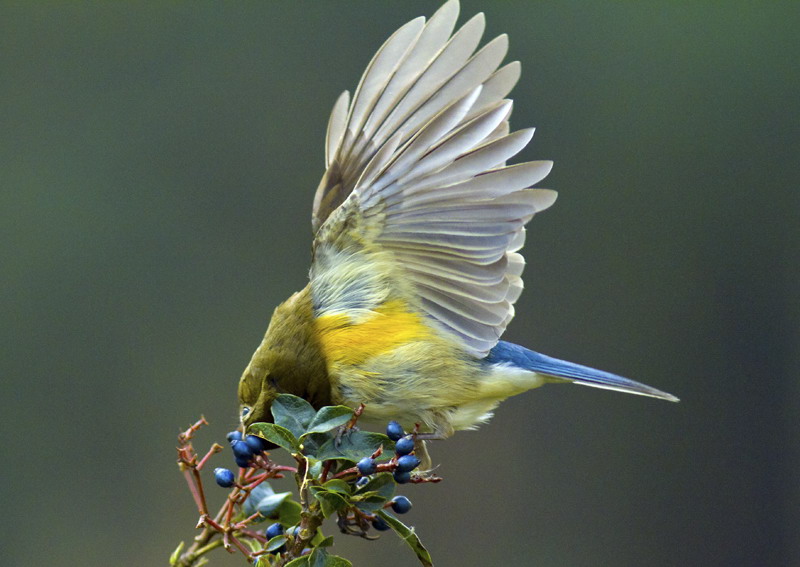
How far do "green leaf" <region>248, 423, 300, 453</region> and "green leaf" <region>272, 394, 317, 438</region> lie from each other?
0.07m

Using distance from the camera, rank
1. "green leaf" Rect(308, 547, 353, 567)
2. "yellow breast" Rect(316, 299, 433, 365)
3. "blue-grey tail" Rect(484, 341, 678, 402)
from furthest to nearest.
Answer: "blue-grey tail" Rect(484, 341, 678, 402), "yellow breast" Rect(316, 299, 433, 365), "green leaf" Rect(308, 547, 353, 567)

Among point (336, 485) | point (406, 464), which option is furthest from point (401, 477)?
point (336, 485)

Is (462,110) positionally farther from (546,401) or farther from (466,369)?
(546,401)

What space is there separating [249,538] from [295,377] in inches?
14.3

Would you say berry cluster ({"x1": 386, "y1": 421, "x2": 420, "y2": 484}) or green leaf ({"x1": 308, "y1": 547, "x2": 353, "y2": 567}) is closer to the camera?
green leaf ({"x1": 308, "y1": 547, "x2": 353, "y2": 567})

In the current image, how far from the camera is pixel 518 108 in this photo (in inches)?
211

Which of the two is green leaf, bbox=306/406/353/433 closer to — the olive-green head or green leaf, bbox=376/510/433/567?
green leaf, bbox=376/510/433/567

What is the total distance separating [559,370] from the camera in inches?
86.9

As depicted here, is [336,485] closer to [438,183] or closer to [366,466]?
[366,466]

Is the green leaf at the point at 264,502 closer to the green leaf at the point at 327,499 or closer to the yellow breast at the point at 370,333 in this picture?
the green leaf at the point at 327,499

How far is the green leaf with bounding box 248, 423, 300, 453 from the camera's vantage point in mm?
1389

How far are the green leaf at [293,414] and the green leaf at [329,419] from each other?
1.3 inches

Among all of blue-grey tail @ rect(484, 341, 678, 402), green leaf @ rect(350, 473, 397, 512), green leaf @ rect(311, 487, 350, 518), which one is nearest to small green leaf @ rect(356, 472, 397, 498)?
green leaf @ rect(350, 473, 397, 512)

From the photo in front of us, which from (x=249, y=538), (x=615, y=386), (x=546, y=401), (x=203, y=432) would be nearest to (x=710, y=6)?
(x=546, y=401)
